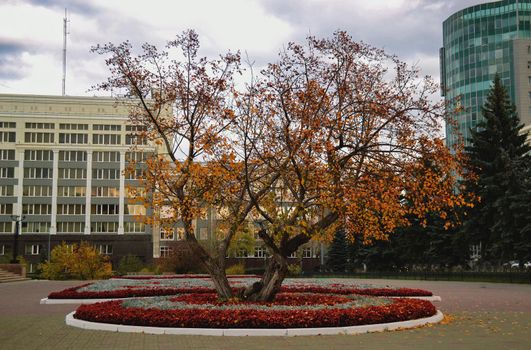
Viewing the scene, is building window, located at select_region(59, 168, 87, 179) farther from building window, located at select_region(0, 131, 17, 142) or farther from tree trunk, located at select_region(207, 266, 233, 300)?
tree trunk, located at select_region(207, 266, 233, 300)

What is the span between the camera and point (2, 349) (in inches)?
440

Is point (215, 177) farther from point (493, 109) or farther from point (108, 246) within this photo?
point (108, 246)

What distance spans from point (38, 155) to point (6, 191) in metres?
6.77

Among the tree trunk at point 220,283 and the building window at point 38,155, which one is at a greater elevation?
the building window at point 38,155

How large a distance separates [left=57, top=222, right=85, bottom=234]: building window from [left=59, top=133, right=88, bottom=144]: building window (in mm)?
11740

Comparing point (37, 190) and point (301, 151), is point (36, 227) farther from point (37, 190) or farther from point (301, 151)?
point (301, 151)

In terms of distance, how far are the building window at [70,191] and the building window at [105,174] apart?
8.10ft

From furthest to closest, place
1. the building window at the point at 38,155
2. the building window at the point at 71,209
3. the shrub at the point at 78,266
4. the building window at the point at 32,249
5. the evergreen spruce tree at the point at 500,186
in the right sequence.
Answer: the building window at the point at 38,155
the building window at the point at 71,209
the building window at the point at 32,249
the shrub at the point at 78,266
the evergreen spruce tree at the point at 500,186

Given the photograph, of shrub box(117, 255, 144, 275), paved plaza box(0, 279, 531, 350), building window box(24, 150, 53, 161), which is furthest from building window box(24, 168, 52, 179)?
paved plaza box(0, 279, 531, 350)

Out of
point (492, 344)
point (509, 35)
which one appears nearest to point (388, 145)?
point (492, 344)

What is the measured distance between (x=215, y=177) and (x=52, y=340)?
6.01m

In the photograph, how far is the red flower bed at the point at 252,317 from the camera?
509 inches

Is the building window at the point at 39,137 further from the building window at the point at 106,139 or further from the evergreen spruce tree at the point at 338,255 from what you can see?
the evergreen spruce tree at the point at 338,255

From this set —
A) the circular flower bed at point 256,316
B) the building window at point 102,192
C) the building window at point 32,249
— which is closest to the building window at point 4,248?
the building window at point 32,249
